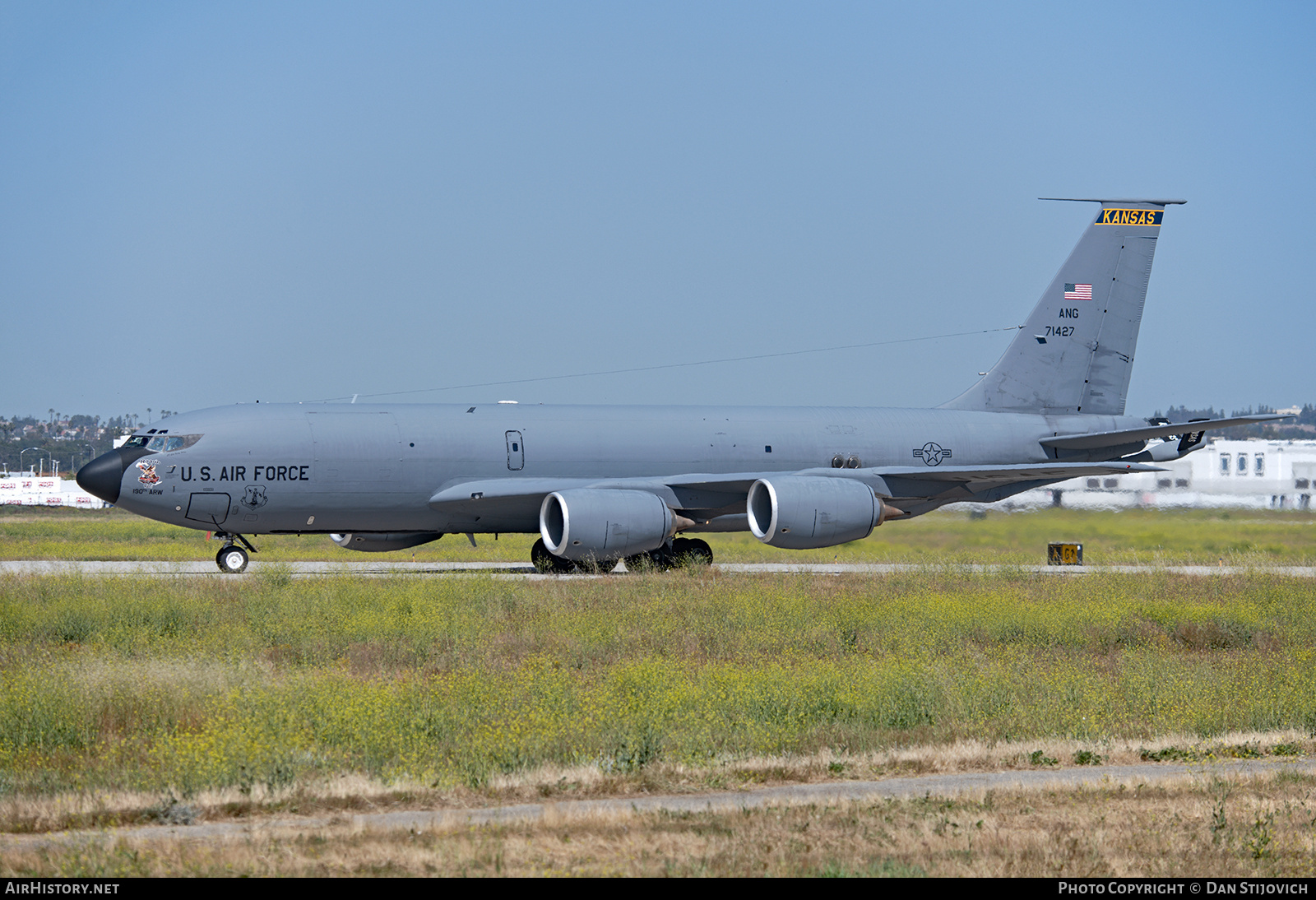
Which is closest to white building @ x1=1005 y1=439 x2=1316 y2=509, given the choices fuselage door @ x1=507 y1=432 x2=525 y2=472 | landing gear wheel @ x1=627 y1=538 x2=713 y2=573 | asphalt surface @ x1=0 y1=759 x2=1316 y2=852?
landing gear wheel @ x1=627 y1=538 x2=713 y2=573

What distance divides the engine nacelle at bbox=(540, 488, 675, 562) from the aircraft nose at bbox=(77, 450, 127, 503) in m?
8.33

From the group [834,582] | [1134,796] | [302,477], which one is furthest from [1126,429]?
[1134,796]

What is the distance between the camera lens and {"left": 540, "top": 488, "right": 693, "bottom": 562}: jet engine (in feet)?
88.6

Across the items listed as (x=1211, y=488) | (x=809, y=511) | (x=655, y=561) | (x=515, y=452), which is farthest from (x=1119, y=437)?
(x=515, y=452)

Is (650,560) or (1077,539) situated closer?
(650,560)

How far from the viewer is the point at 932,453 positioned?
33219 mm

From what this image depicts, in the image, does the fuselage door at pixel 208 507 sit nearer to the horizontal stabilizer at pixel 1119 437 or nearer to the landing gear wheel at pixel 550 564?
the landing gear wheel at pixel 550 564

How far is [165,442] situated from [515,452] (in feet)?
23.1

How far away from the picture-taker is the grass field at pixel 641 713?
8125 mm

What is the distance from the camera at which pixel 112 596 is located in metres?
19.8

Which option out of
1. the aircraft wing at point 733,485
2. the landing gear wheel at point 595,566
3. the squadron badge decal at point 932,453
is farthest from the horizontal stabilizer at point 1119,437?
the landing gear wheel at point 595,566

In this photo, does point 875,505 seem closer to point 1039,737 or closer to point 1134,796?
point 1039,737

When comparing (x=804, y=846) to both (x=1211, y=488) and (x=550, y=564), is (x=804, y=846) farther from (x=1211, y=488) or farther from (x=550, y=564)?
(x=1211, y=488)

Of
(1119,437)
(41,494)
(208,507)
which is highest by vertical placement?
(1119,437)
